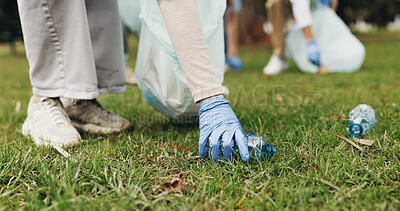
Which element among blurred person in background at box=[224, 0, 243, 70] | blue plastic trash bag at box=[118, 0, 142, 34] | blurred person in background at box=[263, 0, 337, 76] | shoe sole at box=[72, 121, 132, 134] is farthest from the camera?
blurred person in background at box=[224, 0, 243, 70]

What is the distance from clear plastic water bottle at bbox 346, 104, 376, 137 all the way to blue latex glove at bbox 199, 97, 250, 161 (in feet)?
1.94

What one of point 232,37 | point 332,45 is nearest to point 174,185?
point 332,45

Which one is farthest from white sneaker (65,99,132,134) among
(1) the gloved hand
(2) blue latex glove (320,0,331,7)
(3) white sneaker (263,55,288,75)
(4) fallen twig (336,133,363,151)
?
(2) blue latex glove (320,0,331,7)

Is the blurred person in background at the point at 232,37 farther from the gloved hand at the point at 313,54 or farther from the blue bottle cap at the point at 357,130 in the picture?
the blue bottle cap at the point at 357,130

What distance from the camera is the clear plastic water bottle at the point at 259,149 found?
1217mm

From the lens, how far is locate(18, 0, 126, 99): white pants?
1562 millimetres

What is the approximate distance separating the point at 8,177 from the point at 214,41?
1000 millimetres

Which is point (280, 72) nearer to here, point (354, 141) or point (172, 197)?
point (354, 141)

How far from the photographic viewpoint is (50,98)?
172 cm

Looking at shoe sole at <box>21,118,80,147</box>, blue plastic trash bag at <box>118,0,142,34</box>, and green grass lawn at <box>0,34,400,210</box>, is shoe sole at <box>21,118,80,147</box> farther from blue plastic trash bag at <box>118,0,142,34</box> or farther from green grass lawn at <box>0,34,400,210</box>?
blue plastic trash bag at <box>118,0,142,34</box>

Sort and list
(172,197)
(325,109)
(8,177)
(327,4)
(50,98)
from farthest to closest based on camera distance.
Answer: (327,4) < (325,109) < (50,98) < (8,177) < (172,197)

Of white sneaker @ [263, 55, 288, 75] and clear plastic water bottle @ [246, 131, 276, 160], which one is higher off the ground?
clear plastic water bottle @ [246, 131, 276, 160]

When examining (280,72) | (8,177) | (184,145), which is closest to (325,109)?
(184,145)

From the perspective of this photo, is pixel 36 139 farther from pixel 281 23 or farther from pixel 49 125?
pixel 281 23
